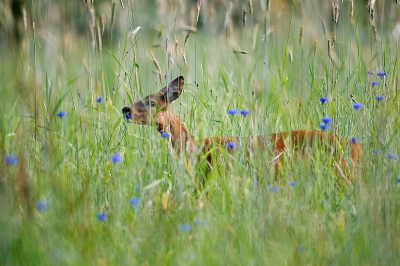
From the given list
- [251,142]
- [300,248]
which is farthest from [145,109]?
[300,248]

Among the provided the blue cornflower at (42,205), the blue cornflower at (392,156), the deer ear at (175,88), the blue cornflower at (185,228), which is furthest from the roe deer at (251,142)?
the blue cornflower at (42,205)

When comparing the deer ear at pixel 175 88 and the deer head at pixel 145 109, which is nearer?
the deer head at pixel 145 109

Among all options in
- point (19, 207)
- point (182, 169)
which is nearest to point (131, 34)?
point (182, 169)

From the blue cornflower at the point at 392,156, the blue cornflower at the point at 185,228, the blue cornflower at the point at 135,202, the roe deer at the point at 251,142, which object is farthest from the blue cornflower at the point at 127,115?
the blue cornflower at the point at 392,156

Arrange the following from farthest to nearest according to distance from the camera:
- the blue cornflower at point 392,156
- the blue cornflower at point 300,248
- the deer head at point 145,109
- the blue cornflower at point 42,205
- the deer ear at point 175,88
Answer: the deer ear at point 175,88 < the deer head at point 145,109 < the blue cornflower at point 392,156 < the blue cornflower at point 42,205 < the blue cornflower at point 300,248

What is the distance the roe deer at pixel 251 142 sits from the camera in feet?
11.9

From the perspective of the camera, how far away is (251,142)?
12.0ft

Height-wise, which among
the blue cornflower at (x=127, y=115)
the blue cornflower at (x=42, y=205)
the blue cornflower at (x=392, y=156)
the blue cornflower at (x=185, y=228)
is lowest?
the blue cornflower at (x=185, y=228)

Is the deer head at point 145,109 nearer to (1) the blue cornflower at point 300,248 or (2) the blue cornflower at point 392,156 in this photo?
(2) the blue cornflower at point 392,156

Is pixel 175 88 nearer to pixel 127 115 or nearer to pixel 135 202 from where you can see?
pixel 127 115

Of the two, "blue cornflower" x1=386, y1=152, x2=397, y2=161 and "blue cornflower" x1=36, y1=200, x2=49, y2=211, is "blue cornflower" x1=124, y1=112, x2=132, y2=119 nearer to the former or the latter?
"blue cornflower" x1=36, y1=200, x2=49, y2=211

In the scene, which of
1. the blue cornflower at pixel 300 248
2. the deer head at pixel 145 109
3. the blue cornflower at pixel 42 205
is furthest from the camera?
the deer head at pixel 145 109

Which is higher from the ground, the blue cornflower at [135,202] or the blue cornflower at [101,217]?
the blue cornflower at [135,202]

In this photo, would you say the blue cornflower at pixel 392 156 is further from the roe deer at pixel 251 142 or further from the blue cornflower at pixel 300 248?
the blue cornflower at pixel 300 248
